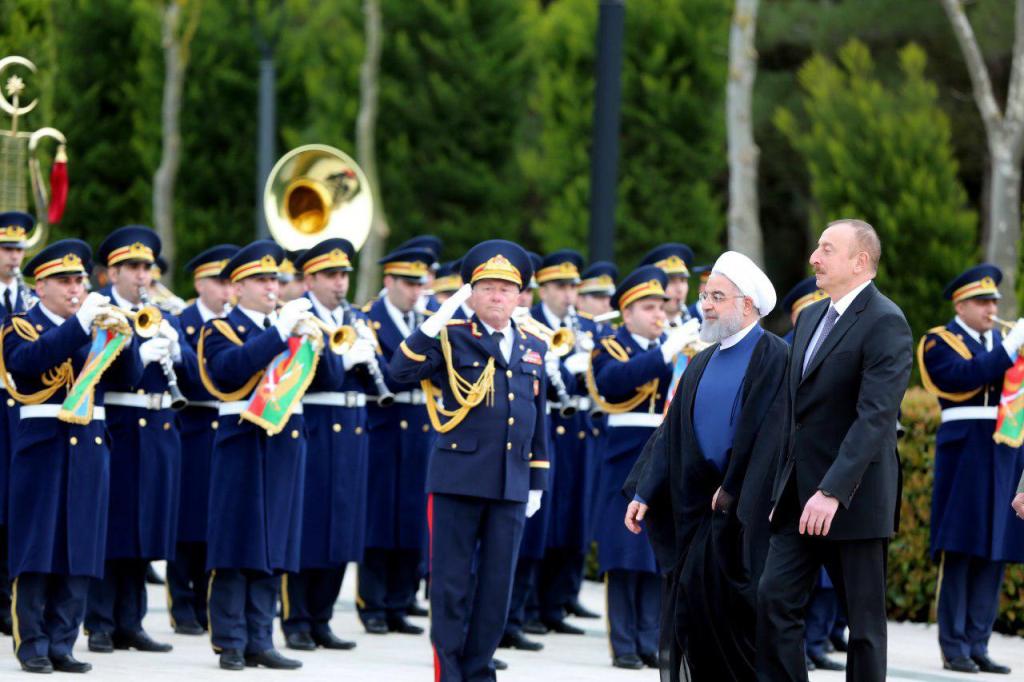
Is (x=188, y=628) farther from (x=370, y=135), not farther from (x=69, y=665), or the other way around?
(x=370, y=135)

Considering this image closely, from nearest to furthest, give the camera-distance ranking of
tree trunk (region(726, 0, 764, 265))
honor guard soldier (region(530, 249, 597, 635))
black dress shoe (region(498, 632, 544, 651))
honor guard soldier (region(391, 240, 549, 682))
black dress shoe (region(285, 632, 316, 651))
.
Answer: honor guard soldier (region(391, 240, 549, 682)) < black dress shoe (region(285, 632, 316, 651)) < black dress shoe (region(498, 632, 544, 651)) < honor guard soldier (region(530, 249, 597, 635)) < tree trunk (region(726, 0, 764, 265))

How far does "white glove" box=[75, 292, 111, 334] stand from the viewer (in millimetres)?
9469

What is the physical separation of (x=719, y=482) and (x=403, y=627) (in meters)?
4.26

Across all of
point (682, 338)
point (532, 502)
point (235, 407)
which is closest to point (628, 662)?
point (682, 338)

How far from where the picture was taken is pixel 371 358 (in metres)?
11.4

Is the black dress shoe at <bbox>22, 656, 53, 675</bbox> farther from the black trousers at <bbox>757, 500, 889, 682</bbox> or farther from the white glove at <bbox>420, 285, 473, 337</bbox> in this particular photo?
the black trousers at <bbox>757, 500, 889, 682</bbox>

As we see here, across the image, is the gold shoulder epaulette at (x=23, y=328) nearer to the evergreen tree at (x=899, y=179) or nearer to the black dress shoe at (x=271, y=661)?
the black dress shoe at (x=271, y=661)

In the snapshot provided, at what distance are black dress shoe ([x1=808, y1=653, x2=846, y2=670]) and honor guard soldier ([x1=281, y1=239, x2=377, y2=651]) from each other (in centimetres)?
267

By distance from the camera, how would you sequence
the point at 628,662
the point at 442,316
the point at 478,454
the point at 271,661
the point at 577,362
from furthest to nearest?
the point at 577,362 → the point at 628,662 → the point at 271,661 → the point at 442,316 → the point at 478,454

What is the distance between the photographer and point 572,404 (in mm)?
12508

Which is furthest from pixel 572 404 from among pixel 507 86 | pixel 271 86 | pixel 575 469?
pixel 507 86

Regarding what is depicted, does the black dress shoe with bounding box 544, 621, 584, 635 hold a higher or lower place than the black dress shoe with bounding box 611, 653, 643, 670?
lower

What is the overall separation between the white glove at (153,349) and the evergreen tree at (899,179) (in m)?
12.6

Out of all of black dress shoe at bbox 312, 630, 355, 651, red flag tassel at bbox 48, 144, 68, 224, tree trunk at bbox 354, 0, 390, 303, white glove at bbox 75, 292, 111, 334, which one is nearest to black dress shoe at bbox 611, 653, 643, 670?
black dress shoe at bbox 312, 630, 355, 651
